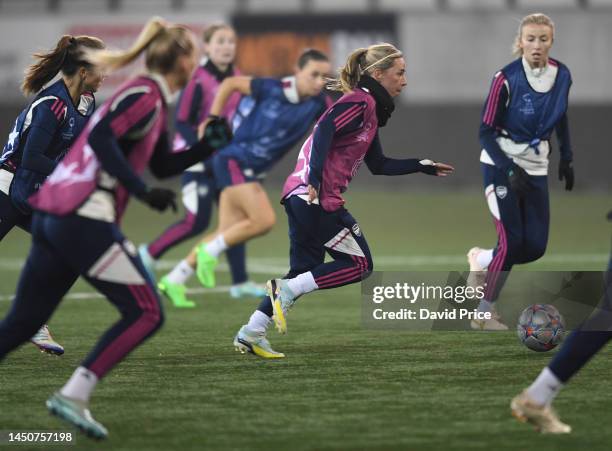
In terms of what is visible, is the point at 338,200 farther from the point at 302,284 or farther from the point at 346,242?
the point at 302,284

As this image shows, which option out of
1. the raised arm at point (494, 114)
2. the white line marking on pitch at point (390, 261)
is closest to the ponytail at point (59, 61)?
the raised arm at point (494, 114)

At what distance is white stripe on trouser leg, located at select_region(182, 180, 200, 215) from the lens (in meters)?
12.3

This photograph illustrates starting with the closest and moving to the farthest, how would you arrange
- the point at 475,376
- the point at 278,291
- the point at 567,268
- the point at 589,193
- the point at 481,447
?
1. the point at 481,447
2. the point at 475,376
3. the point at 278,291
4. the point at 567,268
5. the point at 589,193

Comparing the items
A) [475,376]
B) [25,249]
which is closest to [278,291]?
[475,376]

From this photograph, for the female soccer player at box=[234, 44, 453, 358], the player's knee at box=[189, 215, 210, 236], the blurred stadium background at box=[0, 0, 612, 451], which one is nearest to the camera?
the blurred stadium background at box=[0, 0, 612, 451]

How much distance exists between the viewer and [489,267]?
31.2 feet

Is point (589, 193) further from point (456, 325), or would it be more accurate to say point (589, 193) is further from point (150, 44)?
point (150, 44)

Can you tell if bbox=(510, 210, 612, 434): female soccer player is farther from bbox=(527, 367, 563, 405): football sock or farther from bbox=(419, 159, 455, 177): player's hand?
bbox=(419, 159, 455, 177): player's hand

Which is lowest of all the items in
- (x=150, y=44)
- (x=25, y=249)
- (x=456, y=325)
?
(x=25, y=249)

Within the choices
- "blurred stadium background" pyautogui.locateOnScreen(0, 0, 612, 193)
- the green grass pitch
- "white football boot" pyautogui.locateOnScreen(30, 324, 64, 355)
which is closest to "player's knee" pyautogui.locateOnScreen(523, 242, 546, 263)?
the green grass pitch

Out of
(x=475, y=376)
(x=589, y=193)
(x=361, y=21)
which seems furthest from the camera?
(x=361, y=21)

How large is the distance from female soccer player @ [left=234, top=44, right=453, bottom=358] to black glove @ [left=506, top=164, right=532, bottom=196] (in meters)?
0.73

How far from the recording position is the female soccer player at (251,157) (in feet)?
37.9

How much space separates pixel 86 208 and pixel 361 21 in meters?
21.9
